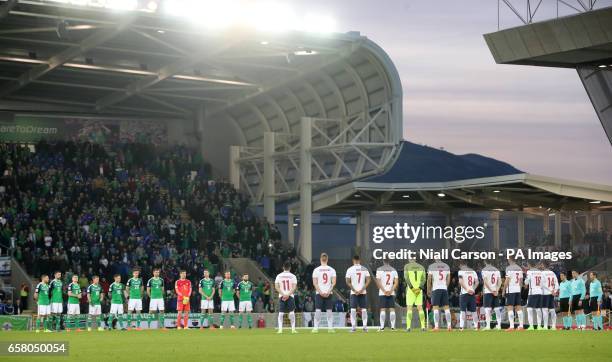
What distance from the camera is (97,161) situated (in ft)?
185

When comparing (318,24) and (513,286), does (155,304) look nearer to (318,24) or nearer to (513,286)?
(513,286)

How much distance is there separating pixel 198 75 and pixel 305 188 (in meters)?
7.97

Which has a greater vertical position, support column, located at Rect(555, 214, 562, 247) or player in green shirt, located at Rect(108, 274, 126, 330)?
support column, located at Rect(555, 214, 562, 247)

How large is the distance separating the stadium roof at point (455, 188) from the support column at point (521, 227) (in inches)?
27.4

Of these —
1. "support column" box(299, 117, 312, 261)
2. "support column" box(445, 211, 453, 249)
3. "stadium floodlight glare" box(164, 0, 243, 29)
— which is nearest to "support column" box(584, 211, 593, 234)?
"support column" box(445, 211, 453, 249)

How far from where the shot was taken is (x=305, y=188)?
52219 mm

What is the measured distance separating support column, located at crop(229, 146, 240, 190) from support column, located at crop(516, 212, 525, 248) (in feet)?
52.4

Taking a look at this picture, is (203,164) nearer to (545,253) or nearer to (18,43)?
(18,43)

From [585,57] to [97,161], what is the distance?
90.2 feet

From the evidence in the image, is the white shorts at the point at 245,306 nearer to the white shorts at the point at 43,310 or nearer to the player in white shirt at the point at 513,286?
the white shorts at the point at 43,310

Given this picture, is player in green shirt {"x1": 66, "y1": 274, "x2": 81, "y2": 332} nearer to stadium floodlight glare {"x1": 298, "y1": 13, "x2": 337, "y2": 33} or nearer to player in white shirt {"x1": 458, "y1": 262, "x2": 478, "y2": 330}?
player in white shirt {"x1": 458, "y1": 262, "x2": 478, "y2": 330}

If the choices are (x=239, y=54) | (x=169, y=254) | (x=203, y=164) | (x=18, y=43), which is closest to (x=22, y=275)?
(x=169, y=254)

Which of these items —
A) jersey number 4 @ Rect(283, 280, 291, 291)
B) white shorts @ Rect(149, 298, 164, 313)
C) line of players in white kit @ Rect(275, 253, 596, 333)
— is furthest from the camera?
white shorts @ Rect(149, 298, 164, 313)

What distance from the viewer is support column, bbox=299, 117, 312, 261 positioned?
5228 cm
